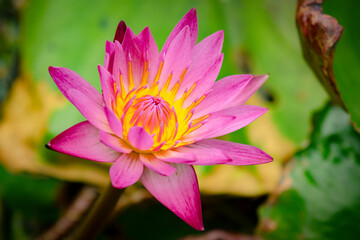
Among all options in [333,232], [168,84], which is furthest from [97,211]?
[333,232]

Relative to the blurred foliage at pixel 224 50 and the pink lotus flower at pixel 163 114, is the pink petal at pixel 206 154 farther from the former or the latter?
the blurred foliage at pixel 224 50

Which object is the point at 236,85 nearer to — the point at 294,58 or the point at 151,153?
the point at 151,153

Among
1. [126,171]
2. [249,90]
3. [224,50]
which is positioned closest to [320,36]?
[249,90]

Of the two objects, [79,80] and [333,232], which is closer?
[79,80]

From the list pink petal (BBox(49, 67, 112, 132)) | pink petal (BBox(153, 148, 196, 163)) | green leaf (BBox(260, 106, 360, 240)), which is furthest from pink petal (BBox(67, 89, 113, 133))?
green leaf (BBox(260, 106, 360, 240))

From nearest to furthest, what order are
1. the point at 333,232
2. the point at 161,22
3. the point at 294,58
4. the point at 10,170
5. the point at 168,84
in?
the point at 168,84
the point at 333,232
the point at 10,170
the point at 161,22
the point at 294,58

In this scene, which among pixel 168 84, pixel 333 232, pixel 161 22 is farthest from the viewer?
pixel 161 22
